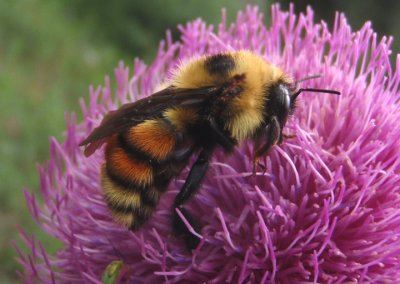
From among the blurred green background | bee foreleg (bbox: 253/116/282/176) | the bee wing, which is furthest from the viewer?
the blurred green background

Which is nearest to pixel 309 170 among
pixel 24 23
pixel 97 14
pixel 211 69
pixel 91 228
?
pixel 211 69

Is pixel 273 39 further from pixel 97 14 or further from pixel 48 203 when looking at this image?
pixel 97 14

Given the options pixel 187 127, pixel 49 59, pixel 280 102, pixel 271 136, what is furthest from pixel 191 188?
pixel 49 59

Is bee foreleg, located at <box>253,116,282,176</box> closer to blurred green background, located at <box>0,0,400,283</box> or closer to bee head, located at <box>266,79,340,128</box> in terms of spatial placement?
bee head, located at <box>266,79,340,128</box>

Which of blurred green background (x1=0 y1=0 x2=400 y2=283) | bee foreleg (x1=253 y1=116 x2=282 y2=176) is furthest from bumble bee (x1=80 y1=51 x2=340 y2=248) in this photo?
blurred green background (x1=0 y1=0 x2=400 y2=283)

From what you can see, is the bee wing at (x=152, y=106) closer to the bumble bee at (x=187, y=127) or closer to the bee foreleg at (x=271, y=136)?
the bumble bee at (x=187, y=127)

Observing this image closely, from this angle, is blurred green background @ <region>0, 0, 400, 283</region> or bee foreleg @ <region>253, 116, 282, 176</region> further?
blurred green background @ <region>0, 0, 400, 283</region>

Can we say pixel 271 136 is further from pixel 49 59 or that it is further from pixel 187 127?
pixel 49 59

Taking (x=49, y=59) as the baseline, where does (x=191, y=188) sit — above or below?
below
